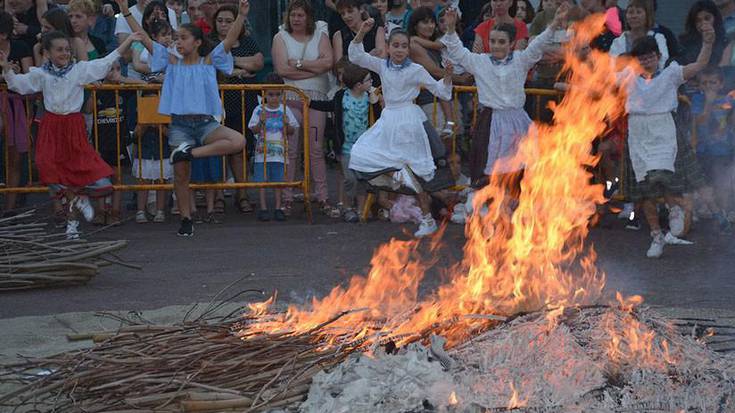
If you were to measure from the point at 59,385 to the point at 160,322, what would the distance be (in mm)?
2025

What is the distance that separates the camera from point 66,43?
10.1 metres

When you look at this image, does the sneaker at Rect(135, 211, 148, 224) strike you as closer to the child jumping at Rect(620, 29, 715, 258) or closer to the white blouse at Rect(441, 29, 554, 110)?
the white blouse at Rect(441, 29, 554, 110)

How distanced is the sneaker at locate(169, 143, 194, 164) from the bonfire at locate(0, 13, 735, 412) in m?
4.65

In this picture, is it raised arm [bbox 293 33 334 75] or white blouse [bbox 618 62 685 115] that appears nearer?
white blouse [bbox 618 62 685 115]

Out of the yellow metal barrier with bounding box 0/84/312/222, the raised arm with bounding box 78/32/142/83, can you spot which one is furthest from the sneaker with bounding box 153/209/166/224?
the raised arm with bounding box 78/32/142/83

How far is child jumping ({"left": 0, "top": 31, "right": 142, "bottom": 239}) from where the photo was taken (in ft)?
33.0

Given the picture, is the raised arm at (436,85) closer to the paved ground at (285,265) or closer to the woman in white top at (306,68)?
the paved ground at (285,265)

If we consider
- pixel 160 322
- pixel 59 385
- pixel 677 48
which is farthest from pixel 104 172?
pixel 59 385

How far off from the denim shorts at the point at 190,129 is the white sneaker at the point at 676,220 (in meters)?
3.91

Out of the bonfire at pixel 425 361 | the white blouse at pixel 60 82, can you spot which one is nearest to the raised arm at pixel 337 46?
the white blouse at pixel 60 82

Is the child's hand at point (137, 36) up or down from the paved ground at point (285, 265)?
up

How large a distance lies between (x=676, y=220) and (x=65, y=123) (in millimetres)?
5220

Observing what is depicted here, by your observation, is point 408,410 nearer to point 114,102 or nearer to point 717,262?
point 717,262

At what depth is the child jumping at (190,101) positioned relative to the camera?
10.1 metres
